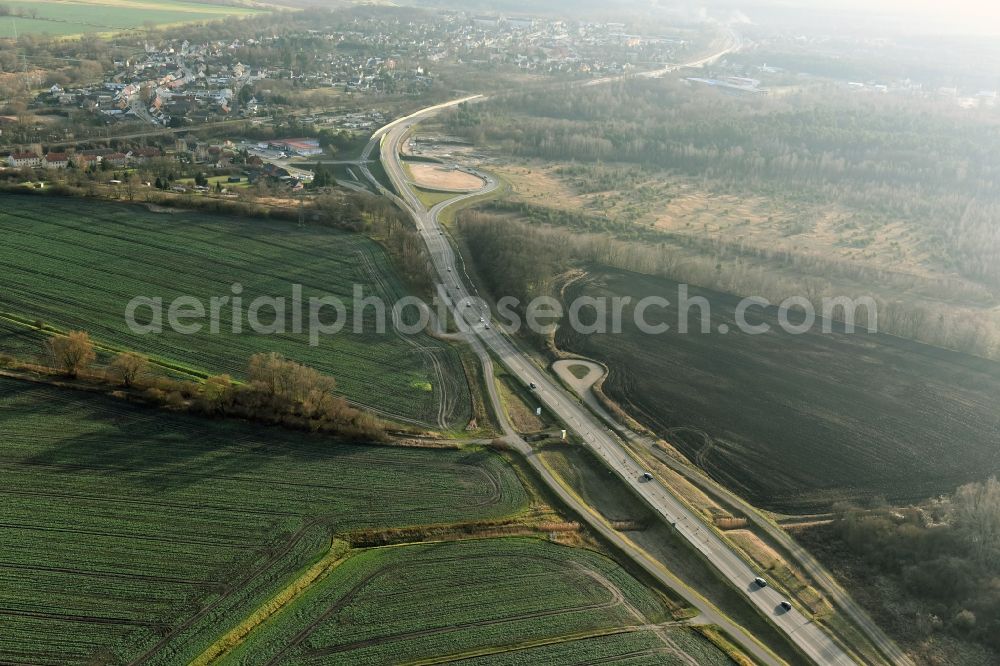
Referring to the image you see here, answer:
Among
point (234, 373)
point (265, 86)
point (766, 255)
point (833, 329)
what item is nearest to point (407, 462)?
point (234, 373)

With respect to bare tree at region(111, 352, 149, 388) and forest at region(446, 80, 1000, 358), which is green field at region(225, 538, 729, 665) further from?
forest at region(446, 80, 1000, 358)

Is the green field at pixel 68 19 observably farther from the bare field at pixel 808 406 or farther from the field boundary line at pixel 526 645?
the field boundary line at pixel 526 645

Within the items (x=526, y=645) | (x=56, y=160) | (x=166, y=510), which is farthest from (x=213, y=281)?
(x=526, y=645)

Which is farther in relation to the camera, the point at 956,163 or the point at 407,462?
the point at 956,163

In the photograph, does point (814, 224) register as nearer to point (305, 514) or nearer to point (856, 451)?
point (856, 451)

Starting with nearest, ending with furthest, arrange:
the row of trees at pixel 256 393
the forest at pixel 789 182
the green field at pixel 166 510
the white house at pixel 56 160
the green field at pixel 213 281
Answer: the green field at pixel 166 510 < the row of trees at pixel 256 393 < the green field at pixel 213 281 < the forest at pixel 789 182 < the white house at pixel 56 160

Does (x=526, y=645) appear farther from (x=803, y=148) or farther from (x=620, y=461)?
(x=803, y=148)

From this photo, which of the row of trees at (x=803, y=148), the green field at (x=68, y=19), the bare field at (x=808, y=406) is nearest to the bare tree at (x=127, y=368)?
the bare field at (x=808, y=406)
